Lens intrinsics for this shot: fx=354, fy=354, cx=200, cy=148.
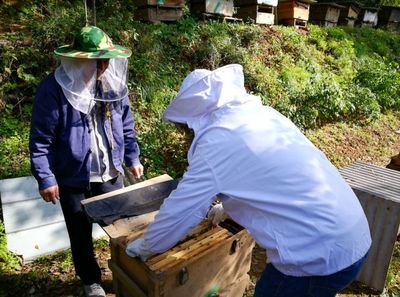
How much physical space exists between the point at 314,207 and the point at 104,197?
143cm

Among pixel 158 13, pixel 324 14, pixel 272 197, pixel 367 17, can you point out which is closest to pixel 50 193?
pixel 272 197

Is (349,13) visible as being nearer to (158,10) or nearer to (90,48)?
(158,10)

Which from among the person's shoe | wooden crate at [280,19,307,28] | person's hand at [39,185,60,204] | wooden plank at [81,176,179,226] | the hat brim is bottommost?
the person's shoe

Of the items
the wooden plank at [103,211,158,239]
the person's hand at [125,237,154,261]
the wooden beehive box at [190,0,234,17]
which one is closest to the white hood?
the person's hand at [125,237,154,261]

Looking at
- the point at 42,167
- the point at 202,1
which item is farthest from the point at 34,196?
the point at 202,1

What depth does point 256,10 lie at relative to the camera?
8.08 metres

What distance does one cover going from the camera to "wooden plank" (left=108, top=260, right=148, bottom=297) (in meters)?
2.12

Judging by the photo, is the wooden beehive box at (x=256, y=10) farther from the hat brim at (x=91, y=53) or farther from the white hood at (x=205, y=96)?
the white hood at (x=205, y=96)

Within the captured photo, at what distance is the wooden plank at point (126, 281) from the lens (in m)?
2.12

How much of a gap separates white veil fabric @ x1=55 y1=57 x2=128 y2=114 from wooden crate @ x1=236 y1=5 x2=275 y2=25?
20.8 feet

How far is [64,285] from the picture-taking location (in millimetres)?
3059

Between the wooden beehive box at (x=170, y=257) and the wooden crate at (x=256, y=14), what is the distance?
21.7ft

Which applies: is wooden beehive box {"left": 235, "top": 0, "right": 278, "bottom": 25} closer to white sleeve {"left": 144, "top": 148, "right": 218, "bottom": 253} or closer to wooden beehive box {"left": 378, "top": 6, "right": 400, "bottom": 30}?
white sleeve {"left": 144, "top": 148, "right": 218, "bottom": 253}

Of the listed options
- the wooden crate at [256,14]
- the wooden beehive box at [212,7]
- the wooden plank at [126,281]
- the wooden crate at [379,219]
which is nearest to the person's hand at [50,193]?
the wooden plank at [126,281]
